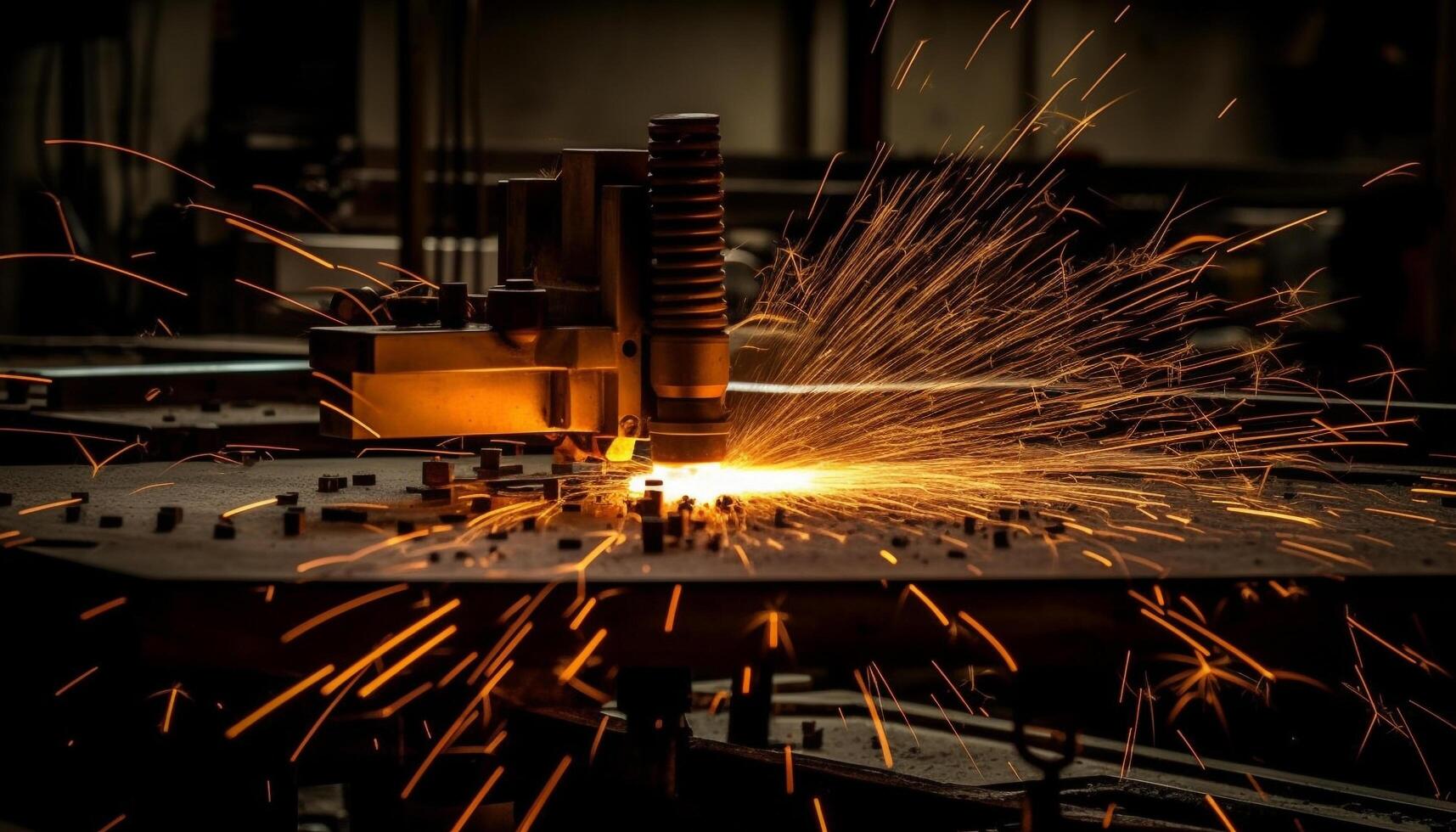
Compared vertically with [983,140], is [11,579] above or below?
below

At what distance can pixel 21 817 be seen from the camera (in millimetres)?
2594

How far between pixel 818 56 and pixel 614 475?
5.66 m

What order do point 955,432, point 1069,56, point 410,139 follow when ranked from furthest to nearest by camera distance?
point 1069,56, point 410,139, point 955,432

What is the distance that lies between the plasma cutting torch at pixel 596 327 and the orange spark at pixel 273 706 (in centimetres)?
33

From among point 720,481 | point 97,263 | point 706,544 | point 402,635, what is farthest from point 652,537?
point 97,263

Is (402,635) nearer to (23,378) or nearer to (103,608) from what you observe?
(103,608)

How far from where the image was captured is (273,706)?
1914mm

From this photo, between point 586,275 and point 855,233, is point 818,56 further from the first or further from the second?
point 586,275

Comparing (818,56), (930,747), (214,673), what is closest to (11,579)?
(214,673)

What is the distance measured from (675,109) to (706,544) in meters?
5.97

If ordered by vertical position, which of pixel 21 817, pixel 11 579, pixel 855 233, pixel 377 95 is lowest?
pixel 21 817

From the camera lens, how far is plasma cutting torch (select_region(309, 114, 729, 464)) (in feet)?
6.86

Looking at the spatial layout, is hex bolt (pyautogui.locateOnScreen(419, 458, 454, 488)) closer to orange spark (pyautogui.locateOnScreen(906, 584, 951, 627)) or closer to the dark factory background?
orange spark (pyautogui.locateOnScreen(906, 584, 951, 627))

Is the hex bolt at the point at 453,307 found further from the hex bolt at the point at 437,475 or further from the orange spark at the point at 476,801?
the orange spark at the point at 476,801
